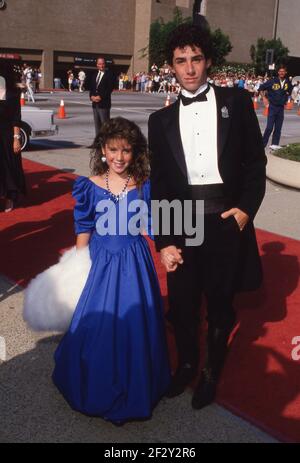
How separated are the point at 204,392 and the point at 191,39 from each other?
6.48 feet

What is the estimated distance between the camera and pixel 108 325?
9.82 ft

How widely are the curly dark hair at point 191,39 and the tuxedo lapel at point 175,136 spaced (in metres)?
0.30

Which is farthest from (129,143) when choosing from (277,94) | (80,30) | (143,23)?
(143,23)

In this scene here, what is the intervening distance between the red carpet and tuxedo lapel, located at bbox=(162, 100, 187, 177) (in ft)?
4.78

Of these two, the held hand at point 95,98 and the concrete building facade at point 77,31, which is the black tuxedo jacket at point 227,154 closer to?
the held hand at point 95,98

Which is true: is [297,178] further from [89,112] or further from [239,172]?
[89,112]

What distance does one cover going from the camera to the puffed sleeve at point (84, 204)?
125 inches

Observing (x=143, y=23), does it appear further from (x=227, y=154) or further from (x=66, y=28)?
(x=227, y=154)

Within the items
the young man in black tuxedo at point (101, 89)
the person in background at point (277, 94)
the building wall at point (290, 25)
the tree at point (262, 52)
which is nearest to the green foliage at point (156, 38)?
Result: the tree at point (262, 52)

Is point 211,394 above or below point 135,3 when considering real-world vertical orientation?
below

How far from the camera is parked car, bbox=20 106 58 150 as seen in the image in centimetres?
1244

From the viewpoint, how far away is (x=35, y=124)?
12805 mm

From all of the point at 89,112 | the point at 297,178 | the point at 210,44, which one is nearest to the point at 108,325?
the point at 210,44

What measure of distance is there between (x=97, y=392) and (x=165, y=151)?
1.36m
